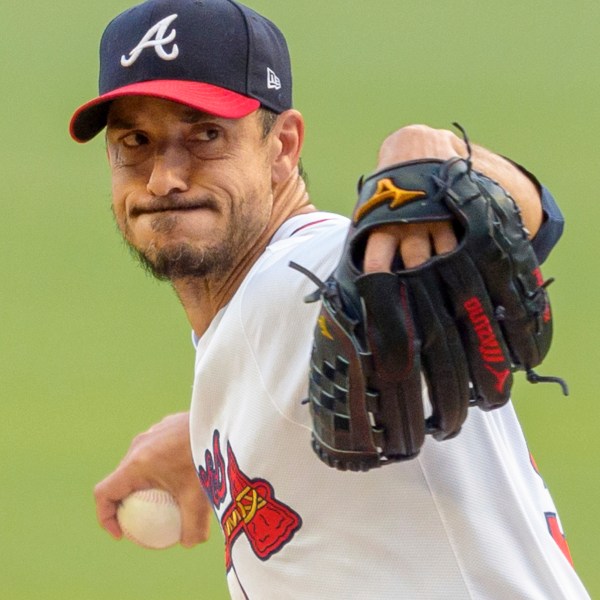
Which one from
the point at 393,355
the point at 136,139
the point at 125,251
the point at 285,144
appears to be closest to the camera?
the point at 393,355

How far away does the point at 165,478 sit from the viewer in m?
1.77

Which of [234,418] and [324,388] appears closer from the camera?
[324,388]

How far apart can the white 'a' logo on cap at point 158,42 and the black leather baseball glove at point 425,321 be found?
19.0 inches

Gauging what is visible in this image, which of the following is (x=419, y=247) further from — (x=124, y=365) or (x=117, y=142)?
(x=124, y=365)

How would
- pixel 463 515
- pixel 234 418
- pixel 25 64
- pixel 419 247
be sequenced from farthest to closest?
pixel 25 64
pixel 234 418
pixel 463 515
pixel 419 247

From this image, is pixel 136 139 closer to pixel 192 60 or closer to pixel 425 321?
pixel 192 60

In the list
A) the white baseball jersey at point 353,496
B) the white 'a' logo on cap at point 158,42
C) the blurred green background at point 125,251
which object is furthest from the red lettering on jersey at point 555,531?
the blurred green background at point 125,251

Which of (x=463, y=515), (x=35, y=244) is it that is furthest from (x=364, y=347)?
(x=35, y=244)

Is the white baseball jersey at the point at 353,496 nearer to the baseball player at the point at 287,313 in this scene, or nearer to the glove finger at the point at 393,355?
the baseball player at the point at 287,313

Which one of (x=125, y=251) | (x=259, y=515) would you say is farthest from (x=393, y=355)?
(x=125, y=251)

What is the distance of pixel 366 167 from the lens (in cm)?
412

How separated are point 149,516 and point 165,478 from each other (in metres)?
0.06

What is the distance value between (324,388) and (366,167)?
10.2 ft

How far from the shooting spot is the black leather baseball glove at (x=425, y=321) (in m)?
1.00
